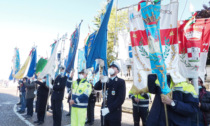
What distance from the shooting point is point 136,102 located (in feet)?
15.5

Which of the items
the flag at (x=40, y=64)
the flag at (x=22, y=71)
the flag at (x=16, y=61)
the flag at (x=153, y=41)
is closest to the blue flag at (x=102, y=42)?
the flag at (x=153, y=41)

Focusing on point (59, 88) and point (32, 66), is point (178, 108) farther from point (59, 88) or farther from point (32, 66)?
point (32, 66)

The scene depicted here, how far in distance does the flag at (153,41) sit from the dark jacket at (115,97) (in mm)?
431

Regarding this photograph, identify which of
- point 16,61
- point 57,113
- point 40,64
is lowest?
point 57,113

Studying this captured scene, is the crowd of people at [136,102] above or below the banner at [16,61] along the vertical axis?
below

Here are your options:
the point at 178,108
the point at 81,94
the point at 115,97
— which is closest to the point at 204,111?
the point at 115,97

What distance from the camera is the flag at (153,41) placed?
2359 mm

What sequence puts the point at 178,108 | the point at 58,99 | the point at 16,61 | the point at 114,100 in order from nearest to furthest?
the point at 178,108, the point at 114,100, the point at 58,99, the point at 16,61

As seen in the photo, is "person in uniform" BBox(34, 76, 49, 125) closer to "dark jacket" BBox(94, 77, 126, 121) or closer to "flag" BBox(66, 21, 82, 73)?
"flag" BBox(66, 21, 82, 73)

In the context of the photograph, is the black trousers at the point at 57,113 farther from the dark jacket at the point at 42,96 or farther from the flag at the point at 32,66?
the flag at the point at 32,66

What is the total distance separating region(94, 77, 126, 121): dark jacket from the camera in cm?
342

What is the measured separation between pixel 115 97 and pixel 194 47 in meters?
2.78

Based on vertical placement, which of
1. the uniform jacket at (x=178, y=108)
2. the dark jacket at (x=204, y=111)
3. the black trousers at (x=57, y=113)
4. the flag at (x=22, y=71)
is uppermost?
the flag at (x=22, y=71)

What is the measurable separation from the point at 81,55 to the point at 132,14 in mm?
6767
